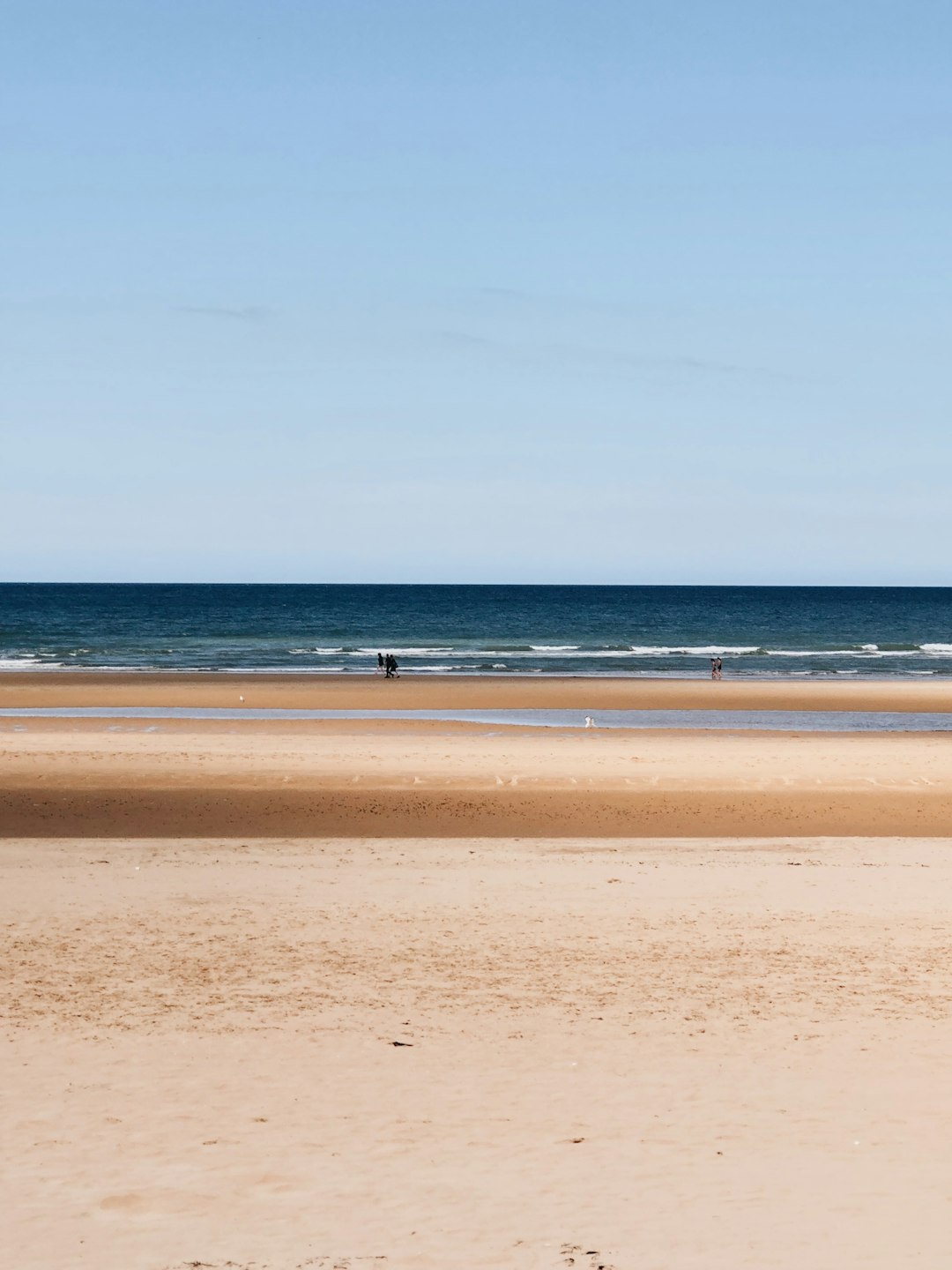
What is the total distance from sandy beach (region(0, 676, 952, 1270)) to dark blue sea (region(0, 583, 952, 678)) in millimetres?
40188

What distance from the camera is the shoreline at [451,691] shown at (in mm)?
40781

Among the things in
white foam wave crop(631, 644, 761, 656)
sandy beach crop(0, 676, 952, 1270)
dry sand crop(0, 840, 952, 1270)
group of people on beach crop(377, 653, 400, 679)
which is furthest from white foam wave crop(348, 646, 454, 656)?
dry sand crop(0, 840, 952, 1270)

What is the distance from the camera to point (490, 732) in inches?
1251

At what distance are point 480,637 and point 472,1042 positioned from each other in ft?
269

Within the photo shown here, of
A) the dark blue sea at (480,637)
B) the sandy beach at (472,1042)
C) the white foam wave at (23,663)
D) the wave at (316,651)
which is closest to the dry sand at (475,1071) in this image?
the sandy beach at (472,1042)

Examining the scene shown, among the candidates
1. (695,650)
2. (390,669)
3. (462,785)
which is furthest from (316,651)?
(462,785)

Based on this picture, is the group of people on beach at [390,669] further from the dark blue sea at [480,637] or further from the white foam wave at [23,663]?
the white foam wave at [23,663]

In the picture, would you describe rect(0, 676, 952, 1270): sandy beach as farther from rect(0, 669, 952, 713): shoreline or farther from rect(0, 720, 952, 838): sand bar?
rect(0, 669, 952, 713): shoreline

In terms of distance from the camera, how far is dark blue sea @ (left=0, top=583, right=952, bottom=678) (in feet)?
201

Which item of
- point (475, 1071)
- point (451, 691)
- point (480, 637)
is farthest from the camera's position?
point (480, 637)

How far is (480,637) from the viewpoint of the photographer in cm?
9094

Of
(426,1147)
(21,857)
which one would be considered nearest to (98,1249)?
(426,1147)

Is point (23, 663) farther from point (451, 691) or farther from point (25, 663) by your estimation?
point (451, 691)

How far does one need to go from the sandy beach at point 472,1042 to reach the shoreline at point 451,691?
21.9 metres
